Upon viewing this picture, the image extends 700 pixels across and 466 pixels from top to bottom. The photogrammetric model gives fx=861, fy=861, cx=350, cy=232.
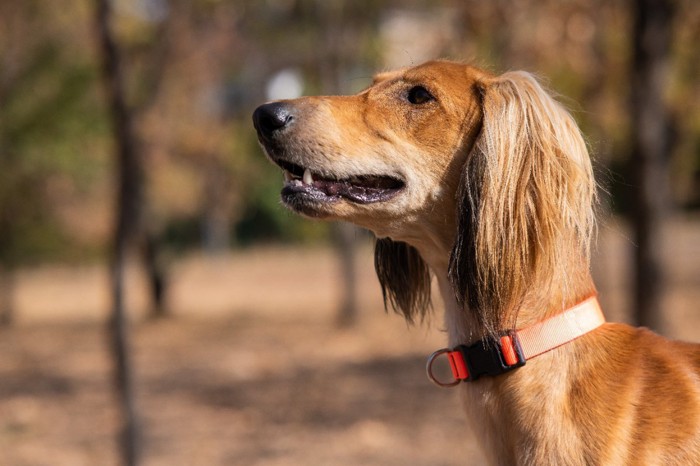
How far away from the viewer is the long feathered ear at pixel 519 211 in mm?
Result: 2824

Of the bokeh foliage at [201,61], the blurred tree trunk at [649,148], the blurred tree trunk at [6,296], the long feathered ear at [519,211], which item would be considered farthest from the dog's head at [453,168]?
the blurred tree trunk at [6,296]

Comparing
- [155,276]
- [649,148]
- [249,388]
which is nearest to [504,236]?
[649,148]

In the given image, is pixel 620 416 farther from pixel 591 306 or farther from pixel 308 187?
pixel 308 187

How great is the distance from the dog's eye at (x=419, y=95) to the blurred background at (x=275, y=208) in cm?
61

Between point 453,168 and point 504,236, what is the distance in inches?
17.0

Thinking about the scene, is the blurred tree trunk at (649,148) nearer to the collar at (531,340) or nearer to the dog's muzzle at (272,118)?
the collar at (531,340)

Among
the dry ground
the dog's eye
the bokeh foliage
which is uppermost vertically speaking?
the bokeh foliage

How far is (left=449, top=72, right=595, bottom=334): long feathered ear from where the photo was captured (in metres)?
2.82

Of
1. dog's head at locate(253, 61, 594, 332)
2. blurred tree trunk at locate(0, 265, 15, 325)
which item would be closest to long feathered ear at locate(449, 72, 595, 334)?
dog's head at locate(253, 61, 594, 332)

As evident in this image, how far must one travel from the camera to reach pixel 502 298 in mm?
2844

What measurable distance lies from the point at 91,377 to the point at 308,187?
25.7ft

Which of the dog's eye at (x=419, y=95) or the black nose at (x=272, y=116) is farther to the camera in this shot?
the dog's eye at (x=419, y=95)

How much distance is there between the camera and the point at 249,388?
933 cm

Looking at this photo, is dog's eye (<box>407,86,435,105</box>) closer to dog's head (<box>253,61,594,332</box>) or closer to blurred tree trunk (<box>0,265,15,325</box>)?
dog's head (<box>253,61,594,332</box>)
